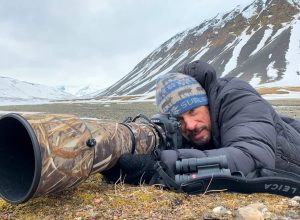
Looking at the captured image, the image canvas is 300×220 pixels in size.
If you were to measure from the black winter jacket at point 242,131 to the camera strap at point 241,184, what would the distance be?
115 millimetres

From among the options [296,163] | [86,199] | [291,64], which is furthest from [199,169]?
[291,64]

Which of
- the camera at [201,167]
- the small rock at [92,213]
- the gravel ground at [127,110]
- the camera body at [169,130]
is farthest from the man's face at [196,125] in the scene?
the gravel ground at [127,110]

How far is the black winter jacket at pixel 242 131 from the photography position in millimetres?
2938

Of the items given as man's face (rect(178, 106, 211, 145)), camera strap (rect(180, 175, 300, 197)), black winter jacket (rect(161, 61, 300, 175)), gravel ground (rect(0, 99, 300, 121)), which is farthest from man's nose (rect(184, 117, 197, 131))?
gravel ground (rect(0, 99, 300, 121))

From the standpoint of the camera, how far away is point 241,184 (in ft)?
9.04

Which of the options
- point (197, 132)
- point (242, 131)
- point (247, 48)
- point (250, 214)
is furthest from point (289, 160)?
point (247, 48)

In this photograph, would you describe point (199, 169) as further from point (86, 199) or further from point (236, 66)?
point (236, 66)

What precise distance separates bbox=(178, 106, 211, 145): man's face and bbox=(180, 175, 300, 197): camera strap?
863mm

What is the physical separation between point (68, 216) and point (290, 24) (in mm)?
126172

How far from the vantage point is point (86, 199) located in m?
2.73

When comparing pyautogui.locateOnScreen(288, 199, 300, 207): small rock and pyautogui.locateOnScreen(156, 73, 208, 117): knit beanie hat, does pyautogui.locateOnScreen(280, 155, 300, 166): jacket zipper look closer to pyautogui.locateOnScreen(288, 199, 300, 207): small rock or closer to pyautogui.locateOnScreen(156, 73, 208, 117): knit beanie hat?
pyautogui.locateOnScreen(156, 73, 208, 117): knit beanie hat

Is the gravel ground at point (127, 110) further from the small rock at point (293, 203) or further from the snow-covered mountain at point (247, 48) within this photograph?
the snow-covered mountain at point (247, 48)

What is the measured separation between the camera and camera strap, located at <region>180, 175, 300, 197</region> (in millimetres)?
2740

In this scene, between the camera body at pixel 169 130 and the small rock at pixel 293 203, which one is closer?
the small rock at pixel 293 203
